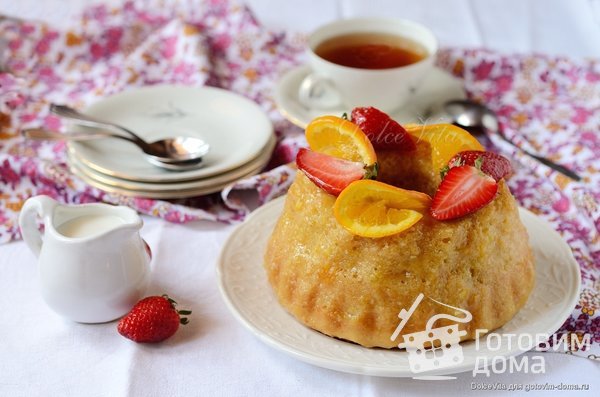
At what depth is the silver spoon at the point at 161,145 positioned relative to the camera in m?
2.14

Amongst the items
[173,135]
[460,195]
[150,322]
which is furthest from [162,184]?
[460,195]

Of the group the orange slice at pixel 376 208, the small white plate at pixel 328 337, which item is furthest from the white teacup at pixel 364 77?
the orange slice at pixel 376 208

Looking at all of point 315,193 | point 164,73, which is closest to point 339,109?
point 164,73

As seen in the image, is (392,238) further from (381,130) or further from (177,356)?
(177,356)

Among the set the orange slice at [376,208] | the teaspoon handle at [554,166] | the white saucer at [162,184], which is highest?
the orange slice at [376,208]

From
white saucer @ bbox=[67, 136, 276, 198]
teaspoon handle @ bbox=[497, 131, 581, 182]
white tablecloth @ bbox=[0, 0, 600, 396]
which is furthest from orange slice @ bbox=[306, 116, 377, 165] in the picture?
teaspoon handle @ bbox=[497, 131, 581, 182]

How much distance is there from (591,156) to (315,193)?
3.61 feet

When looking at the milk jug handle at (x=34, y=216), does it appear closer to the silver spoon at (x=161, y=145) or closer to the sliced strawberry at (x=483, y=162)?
the silver spoon at (x=161, y=145)

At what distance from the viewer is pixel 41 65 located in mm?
2744

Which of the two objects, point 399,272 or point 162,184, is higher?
point 399,272

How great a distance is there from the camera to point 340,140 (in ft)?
5.18

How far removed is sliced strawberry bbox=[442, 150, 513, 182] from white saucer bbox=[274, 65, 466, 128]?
78 centimetres

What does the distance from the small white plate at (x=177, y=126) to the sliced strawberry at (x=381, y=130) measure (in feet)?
1.96

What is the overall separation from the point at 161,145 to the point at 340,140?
0.78 metres
